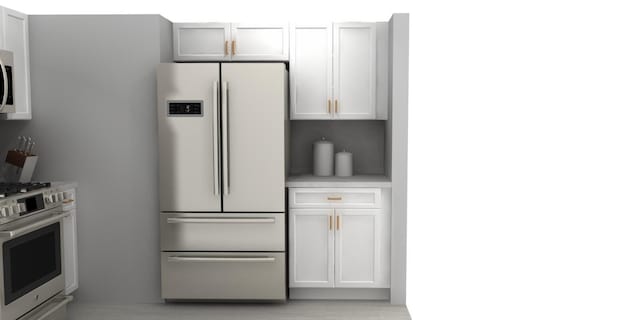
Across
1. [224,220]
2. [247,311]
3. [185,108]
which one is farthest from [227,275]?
[185,108]

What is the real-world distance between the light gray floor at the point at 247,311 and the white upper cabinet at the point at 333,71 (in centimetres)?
144

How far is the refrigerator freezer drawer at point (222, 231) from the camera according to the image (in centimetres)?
417

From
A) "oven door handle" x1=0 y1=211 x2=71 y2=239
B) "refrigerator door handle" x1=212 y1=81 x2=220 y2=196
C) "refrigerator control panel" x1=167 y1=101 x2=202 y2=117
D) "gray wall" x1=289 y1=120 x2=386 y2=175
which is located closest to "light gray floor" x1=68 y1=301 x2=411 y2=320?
"oven door handle" x1=0 y1=211 x2=71 y2=239

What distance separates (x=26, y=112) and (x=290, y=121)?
6.56 feet

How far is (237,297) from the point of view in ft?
13.9

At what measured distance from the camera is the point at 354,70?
14.7 feet

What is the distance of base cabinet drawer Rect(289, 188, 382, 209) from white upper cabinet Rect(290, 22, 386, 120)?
2.02ft

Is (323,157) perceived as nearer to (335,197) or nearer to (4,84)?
(335,197)

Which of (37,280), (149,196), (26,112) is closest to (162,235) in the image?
(149,196)

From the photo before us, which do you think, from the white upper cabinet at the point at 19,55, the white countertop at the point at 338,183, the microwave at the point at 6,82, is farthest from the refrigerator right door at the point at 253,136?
the white upper cabinet at the point at 19,55

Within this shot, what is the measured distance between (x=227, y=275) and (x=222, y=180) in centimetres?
70

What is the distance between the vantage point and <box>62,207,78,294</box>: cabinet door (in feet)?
13.4

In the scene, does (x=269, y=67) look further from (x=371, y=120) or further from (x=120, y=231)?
(x=120, y=231)

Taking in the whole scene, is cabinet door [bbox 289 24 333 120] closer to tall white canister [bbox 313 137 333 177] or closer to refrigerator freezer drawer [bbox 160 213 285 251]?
tall white canister [bbox 313 137 333 177]
